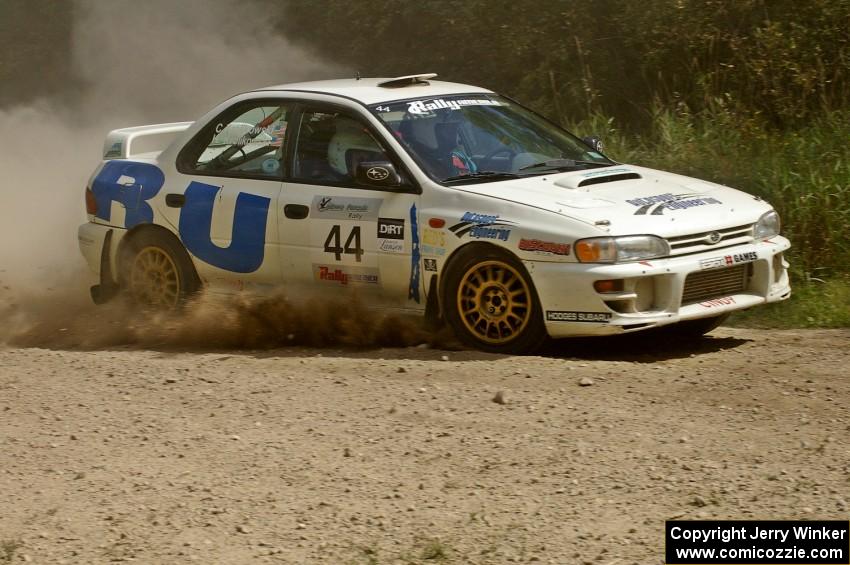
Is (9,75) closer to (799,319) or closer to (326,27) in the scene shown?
(326,27)

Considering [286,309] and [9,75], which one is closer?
[286,309]

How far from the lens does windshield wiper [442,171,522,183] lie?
298 inches

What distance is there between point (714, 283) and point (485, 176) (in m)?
1.43

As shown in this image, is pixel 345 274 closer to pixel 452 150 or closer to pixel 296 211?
pixel 296 211

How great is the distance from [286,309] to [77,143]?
1167cm

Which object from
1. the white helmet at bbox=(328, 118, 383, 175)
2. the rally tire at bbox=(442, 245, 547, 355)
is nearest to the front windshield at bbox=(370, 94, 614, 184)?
the white helmet at bbox=(328, 118, 383, 175)

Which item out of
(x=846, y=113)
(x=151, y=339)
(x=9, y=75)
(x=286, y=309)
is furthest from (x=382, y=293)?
(x=9, y=75)

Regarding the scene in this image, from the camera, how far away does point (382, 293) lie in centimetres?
768

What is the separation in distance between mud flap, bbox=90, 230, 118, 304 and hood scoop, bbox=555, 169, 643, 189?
3149mm

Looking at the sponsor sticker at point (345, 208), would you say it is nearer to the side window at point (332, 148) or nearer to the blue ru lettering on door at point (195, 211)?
the side window at point (332, 148)

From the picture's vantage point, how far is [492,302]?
23.8ft

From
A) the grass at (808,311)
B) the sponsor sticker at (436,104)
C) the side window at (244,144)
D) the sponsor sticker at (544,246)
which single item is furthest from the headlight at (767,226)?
the side window at (244,144)

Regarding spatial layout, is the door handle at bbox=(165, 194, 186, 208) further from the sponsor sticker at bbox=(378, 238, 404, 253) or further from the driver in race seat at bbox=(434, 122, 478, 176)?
the driver in race seat at bbox=(434, 122, 478, 176)

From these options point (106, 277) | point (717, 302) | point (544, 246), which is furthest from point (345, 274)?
point (717, 302)
